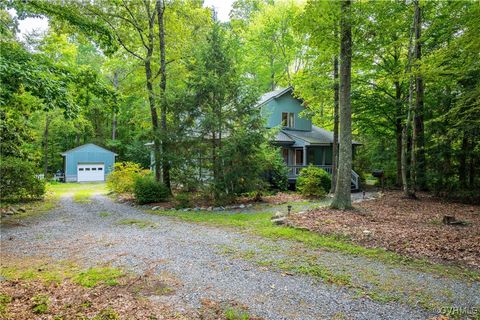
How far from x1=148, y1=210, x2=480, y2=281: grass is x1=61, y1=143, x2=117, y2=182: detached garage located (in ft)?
78.5

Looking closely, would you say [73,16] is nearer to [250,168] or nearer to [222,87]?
[222,87]

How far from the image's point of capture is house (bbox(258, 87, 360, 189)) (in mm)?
19812

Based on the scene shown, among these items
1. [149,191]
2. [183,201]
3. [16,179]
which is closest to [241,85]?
[183,201]

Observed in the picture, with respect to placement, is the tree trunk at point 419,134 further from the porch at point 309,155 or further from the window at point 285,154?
the window at point 285,154

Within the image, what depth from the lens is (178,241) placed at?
23.6ft

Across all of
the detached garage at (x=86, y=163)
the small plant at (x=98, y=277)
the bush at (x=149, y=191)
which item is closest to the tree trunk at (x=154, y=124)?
the bush at (x=149, y=191)

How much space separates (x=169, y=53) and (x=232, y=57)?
5.12 m

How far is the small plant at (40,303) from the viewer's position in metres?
3.69

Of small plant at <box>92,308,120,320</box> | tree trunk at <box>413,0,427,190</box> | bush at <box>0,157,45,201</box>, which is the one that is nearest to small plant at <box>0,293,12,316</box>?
small plant at <box>92,308,120,320</box>

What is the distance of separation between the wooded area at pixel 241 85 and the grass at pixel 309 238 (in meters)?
2.34

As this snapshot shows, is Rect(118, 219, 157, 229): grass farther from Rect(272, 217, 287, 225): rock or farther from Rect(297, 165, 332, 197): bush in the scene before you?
Rect(297, 165, 332, 197): bush

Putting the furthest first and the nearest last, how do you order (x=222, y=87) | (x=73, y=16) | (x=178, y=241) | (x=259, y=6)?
(x=259, y=6), (x=222, y=87), (x=178, y=241), (x=73, y=16)

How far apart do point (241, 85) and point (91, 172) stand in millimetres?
25871

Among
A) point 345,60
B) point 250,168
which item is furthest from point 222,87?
point 345,60
